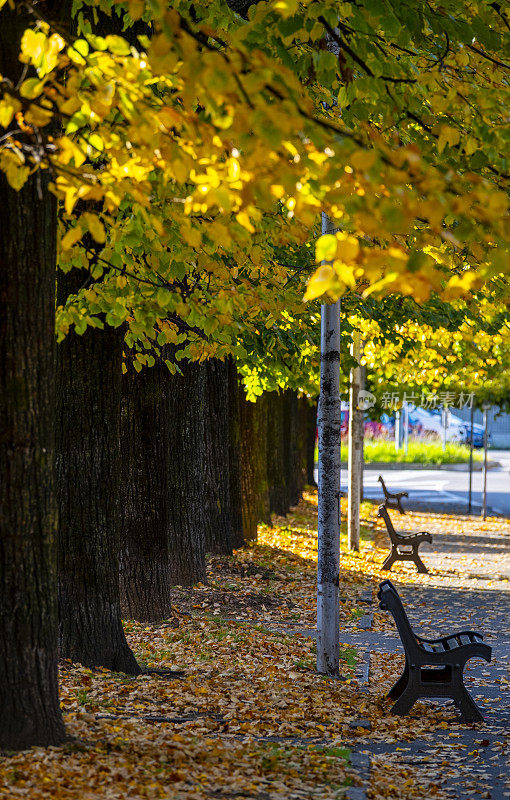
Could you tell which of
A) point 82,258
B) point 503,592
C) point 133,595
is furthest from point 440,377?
point 82,258

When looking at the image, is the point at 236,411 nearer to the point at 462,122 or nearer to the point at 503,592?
the point at 503,592

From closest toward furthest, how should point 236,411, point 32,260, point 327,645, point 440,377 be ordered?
1. point 32,260
2. point 327,645
3. point 236,411
4. point 440,377

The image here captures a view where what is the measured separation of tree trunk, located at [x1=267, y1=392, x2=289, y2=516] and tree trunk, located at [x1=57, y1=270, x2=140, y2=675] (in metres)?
13.6

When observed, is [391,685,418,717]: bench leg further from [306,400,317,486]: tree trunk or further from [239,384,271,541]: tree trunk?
[306,400,317,486]: tree trunk

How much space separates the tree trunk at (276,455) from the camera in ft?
73.3

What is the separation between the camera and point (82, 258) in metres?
6.41

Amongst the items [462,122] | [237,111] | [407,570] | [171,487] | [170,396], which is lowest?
[407,570]

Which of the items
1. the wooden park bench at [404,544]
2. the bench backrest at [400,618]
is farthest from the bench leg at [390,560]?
the bench backrest at [400,618]

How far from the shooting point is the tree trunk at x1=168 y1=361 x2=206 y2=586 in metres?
12.1

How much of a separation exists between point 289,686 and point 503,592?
300 inches

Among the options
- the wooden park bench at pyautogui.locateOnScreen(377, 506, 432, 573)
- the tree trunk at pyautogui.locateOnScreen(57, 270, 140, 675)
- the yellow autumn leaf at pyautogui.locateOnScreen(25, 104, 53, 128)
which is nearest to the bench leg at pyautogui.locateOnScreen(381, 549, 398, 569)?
the wooden park bench at pyautogui.locateOnScreen(377, 506, 432, 573)

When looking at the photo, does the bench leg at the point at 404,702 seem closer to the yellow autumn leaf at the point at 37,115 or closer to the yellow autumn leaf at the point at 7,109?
the yellow autumn leaf at the point at 37,115

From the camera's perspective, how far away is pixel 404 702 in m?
8.11

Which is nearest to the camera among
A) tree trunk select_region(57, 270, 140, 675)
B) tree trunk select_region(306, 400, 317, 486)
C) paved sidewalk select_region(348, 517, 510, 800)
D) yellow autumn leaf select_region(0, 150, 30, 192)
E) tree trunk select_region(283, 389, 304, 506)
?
yellow autumn leaf select_region(0, 150, 30, 192)
